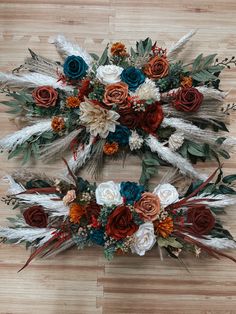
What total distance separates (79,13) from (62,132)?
540 mm

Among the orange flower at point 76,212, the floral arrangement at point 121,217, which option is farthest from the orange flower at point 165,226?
the orange flower at point 76,212

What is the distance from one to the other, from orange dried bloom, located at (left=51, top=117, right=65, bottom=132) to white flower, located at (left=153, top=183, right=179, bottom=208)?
16.6 inches

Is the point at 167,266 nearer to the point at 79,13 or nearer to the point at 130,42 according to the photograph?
the point at 130,42

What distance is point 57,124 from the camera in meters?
1.58

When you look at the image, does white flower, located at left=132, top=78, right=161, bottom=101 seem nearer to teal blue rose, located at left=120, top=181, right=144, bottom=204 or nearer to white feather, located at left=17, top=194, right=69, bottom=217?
teal blue rose, located at left=120, top=181, right=144, bottom=204

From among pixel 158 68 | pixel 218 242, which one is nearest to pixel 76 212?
pixel 218 242

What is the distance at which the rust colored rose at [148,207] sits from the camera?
1436 millimetres

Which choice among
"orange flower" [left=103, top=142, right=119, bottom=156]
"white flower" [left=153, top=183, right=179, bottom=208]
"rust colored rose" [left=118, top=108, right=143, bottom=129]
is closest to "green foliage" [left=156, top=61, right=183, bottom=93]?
"rust colored rose" [left=118, top=108, right=143, bottom=129]

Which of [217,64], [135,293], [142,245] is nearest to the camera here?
[142,245]

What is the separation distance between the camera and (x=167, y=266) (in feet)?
5.15

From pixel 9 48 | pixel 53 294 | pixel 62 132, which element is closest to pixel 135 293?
pixel 53 294

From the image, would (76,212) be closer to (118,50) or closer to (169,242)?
(169,242)

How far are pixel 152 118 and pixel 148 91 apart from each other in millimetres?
99

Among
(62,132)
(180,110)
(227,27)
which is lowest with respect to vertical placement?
(62,132)
